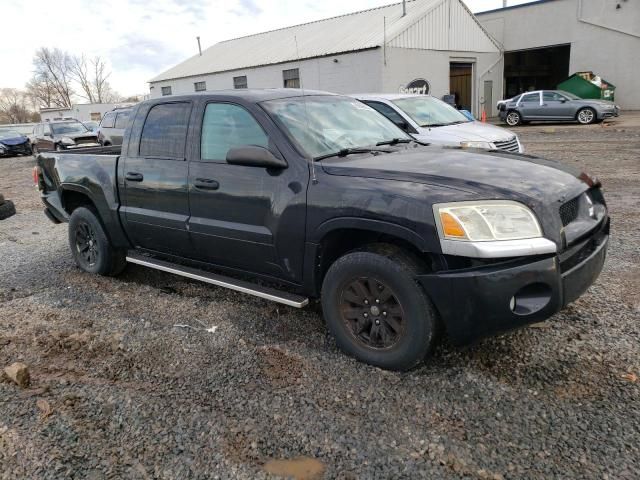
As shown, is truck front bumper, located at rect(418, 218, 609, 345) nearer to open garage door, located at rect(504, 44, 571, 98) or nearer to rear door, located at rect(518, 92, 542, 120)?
rear door, located at rect(518, 92, 542, 120)

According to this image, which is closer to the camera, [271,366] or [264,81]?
[271,366]

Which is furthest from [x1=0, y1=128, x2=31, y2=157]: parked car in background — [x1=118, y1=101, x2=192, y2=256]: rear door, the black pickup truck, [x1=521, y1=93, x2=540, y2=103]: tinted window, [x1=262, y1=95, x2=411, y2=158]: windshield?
[x1=262, y1=95, x2=411, y2=158]: windshield

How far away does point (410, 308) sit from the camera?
9.85 ft

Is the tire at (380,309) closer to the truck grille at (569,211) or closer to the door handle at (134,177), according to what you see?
the truck grille at (569,211)

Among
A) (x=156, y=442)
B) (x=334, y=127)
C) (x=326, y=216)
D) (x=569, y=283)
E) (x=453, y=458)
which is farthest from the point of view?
(x=334, y=127)

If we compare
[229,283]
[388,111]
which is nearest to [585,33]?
[388,111]

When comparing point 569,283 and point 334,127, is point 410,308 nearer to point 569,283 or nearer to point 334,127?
point 569,283

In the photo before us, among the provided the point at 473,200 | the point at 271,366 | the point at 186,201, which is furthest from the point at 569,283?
the point at 186,201

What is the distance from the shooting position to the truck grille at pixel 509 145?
333 inches

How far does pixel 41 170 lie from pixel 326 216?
13.4 ft

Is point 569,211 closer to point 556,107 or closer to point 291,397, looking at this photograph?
point 291,397

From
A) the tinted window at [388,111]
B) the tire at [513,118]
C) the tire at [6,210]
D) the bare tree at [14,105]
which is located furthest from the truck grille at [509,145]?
the bare tree at [14,105]

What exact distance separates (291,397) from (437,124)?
286 inches

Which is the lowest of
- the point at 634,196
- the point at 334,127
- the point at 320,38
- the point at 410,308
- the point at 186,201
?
the point at 634,196
